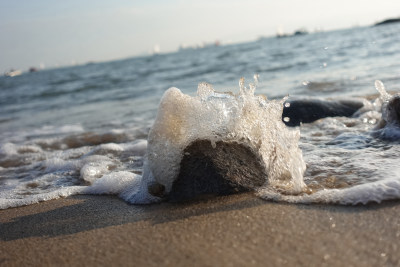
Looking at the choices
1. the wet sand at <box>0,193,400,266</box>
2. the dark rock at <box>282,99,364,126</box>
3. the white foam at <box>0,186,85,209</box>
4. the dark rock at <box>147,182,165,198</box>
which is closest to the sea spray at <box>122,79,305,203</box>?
the dark rock at <box>147,182,165,198</box>

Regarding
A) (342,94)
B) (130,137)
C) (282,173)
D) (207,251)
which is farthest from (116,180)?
(342,94)

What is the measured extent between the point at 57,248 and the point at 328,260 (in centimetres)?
119

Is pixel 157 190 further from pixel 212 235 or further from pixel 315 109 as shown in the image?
pixel 315 109

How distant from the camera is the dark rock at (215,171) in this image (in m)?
2.22

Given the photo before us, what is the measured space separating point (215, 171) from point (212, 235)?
24.2 inches

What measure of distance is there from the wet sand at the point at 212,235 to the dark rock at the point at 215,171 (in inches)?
3.7

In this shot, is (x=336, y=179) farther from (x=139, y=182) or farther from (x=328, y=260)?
(x=139, y=182)

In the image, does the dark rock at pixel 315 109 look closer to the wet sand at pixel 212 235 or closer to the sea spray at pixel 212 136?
the sea spray at pixel 212 136

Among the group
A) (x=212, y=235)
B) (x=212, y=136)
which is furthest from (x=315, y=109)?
(x=212, y=235)

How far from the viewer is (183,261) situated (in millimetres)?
1438

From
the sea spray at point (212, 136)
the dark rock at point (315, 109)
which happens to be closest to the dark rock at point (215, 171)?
the sea spray at point (212, 136)

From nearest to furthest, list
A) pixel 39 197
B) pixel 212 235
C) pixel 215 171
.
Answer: pixel 212 235, pixel 215 171, pixel 39 197

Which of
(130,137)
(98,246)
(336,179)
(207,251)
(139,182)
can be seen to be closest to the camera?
(207,251)

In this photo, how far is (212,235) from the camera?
166 cm
